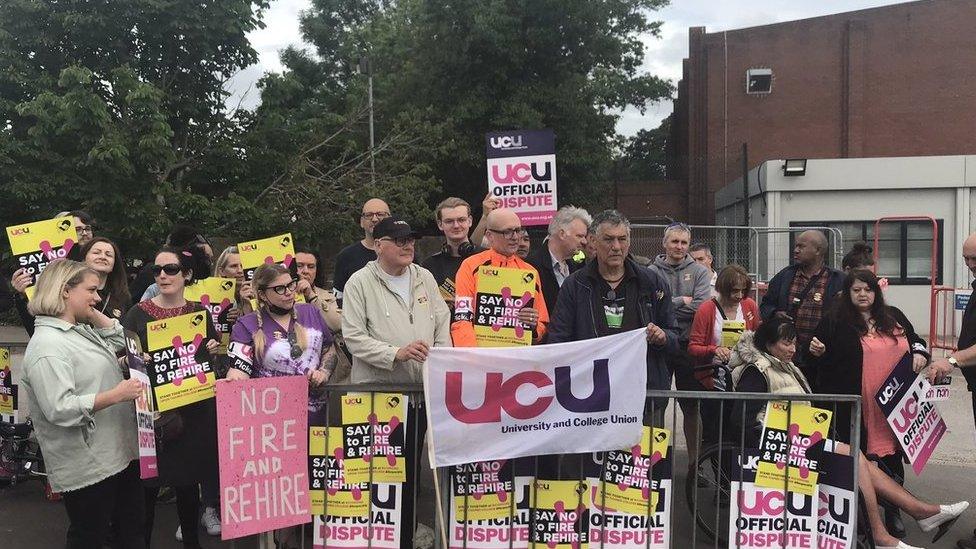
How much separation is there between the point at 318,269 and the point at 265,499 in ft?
8.45

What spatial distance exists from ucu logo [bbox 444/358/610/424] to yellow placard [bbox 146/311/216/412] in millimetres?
1300

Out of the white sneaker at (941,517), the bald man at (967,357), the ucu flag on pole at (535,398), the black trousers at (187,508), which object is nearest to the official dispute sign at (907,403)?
the bald man at (967,357)

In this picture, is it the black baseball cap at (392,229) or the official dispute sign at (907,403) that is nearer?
the black baseball cap at (392,229)

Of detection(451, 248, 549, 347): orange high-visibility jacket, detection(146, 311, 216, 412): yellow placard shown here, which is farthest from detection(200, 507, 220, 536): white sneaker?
detection(451, 248, 549, 347): orange high-visibility jacket

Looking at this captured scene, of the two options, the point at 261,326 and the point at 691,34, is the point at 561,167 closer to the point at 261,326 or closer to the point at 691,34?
the point at 691,34

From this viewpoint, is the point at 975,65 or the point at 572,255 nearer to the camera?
the point at 572,255

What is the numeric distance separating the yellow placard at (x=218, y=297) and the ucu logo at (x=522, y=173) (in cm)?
243

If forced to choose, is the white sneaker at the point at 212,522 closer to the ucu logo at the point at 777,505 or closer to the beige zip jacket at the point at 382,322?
the beige zip jacket at the point at 382,322

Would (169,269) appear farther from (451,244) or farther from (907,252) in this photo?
(907,252)

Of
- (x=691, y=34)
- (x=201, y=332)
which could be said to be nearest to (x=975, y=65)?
(x=691, y=34)

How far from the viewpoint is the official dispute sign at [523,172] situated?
670 cm

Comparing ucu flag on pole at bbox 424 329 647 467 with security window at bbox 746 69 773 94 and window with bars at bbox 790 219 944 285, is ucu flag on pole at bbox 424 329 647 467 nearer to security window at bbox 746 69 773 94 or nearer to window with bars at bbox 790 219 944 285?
window with bars at bbox 790 219 944 285

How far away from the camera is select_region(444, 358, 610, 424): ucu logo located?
410cm

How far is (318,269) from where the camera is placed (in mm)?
6324
